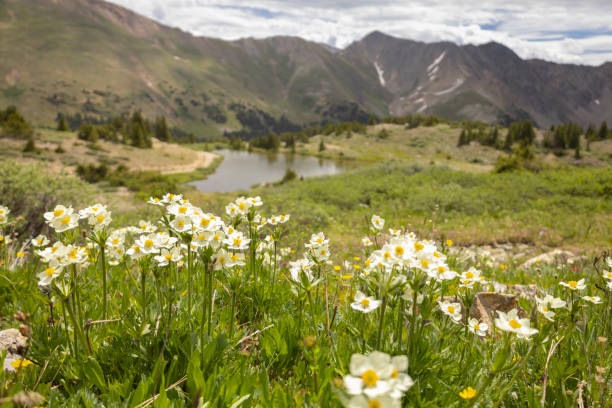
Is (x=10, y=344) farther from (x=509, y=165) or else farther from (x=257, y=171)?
(x=257, y=171)

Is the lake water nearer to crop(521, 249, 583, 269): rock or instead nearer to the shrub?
the shrub

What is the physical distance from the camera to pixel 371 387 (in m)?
1.18

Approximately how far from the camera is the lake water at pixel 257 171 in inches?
2349

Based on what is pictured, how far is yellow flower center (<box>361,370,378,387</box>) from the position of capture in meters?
1.18

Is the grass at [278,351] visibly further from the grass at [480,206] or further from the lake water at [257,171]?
the lake water at [257,171]

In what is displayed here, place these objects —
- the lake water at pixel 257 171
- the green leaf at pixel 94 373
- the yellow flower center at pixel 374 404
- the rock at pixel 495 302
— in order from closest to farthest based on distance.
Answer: the yellow flower center at pixel 374 404
the green leaf at pixel 94 373
the rock at pixel 495 302
the lake water at pixel 257 171

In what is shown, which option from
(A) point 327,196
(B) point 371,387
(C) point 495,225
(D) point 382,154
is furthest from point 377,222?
(D) point 382,154

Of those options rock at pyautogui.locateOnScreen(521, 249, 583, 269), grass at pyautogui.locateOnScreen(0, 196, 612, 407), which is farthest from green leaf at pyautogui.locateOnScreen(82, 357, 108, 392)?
rock at pyautogui.locateOnScreen(521, 249, 583, 269)

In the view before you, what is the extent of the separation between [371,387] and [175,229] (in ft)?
5.67

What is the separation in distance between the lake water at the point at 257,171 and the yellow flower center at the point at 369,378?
53.8 metres

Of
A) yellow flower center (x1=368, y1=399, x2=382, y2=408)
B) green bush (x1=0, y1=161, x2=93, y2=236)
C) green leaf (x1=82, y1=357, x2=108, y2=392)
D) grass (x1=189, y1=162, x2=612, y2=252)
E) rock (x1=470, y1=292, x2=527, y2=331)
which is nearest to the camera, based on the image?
yellow flower center (x1=368, y1=399, x2=382, y2=408)

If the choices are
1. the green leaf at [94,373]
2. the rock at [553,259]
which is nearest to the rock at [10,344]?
the green leaf at [94,373]

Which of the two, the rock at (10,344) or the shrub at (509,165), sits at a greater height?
the rock at (10,344)

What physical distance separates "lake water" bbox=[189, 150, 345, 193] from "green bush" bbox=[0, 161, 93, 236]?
143ft
